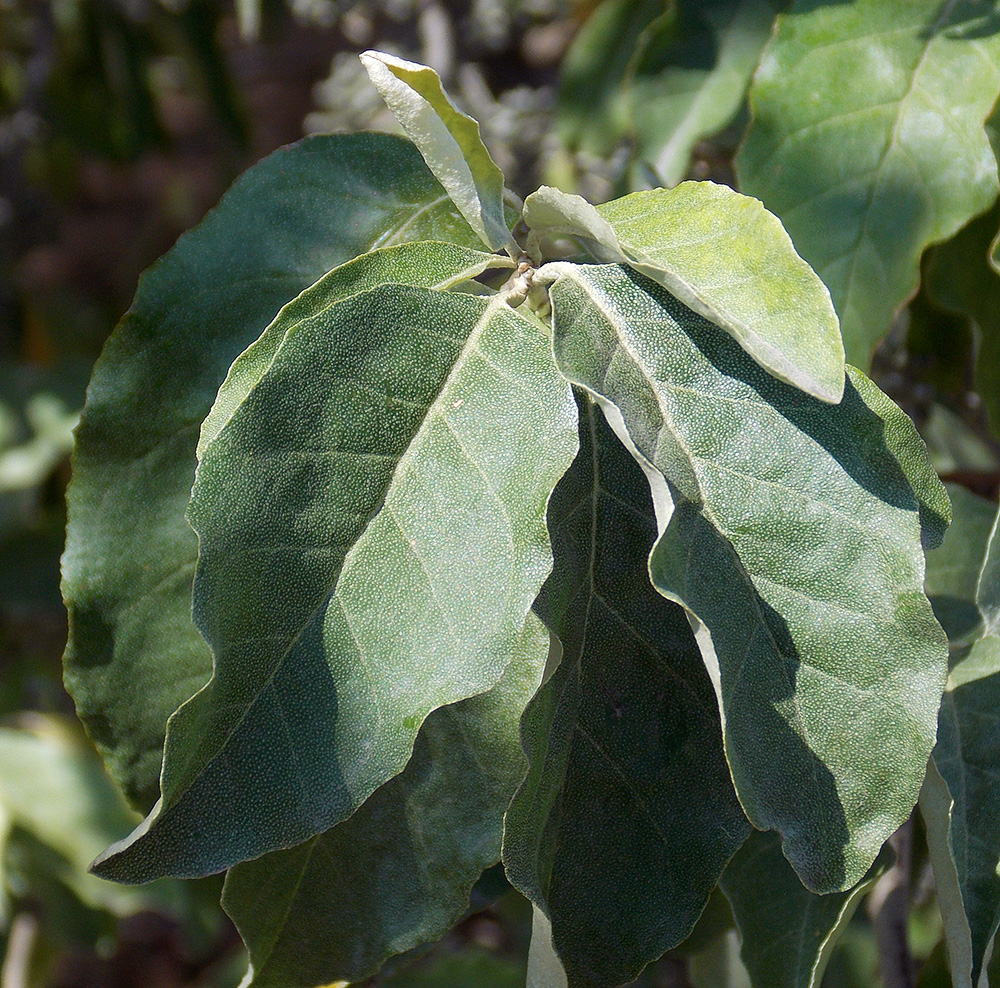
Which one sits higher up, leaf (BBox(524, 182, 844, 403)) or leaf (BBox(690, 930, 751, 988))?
leaf (BBox(524, 182, 844, 403))

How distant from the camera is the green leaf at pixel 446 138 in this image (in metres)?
0.52

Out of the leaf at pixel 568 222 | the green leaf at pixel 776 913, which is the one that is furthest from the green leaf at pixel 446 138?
the green leaf at pixel 776 913

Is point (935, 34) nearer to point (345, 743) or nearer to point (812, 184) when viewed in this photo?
point (812, 184)

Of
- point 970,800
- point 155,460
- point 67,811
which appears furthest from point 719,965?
point 67,811

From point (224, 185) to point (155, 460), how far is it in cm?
193

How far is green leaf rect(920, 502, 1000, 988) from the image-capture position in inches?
22.5

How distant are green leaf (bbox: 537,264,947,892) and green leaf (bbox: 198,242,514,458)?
0.30 ft

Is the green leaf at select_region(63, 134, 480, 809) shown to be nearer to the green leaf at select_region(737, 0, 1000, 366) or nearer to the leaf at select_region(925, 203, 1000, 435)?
the green leaf at select_region(737, 0, 1000, 366)

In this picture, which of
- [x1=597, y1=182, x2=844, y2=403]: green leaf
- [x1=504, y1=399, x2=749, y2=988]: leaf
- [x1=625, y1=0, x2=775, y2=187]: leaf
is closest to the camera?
[x1=597, y1=182, x2=844, y2=403]: green leaf

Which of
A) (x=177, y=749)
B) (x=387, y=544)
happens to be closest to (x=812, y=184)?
(x=387, y=544)

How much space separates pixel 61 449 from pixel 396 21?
93 centimetres

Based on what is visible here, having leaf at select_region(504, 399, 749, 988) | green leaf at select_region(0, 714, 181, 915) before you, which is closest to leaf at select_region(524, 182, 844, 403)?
leaf at select_region(504, 399, 749, 988)

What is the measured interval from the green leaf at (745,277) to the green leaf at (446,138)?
80 mm

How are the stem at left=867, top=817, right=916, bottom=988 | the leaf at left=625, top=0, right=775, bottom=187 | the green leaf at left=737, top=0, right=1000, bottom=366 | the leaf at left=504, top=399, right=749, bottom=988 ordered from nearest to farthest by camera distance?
1. the leaf at left=504, top=399, right=749, bottom=988
2. the green leaf at left=737, top=0, right=1000, bottom=366
3. the stem at left=867, top=817, right=916, bottom=988
4. the leaf at left=625, top=0, right=775, bottom=187
